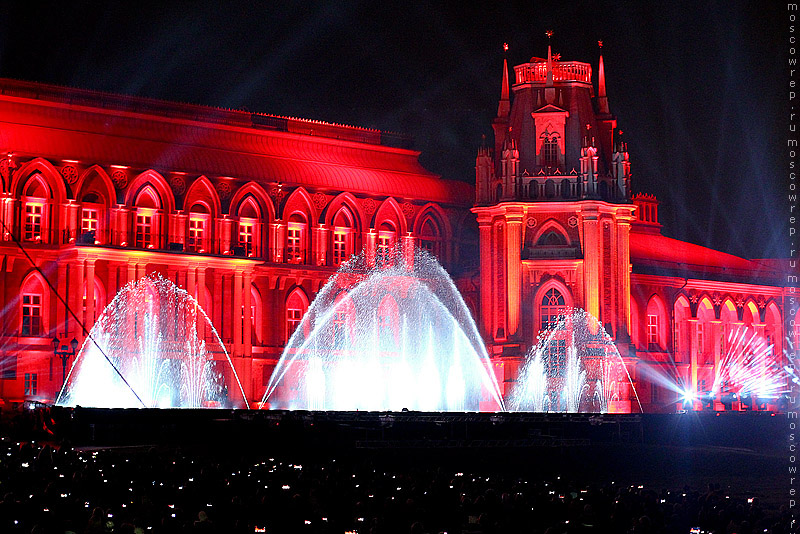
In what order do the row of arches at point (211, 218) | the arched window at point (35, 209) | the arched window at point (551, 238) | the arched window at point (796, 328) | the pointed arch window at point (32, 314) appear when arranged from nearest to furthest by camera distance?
1. the pointed arch window at point (32, 314)
2. the arched window at point (35, 209)
3. the row of arches at point (211, 218)
4. the arched window at point (551, 238)
5. the arched window at point (796, 328)

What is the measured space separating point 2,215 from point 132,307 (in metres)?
9.20

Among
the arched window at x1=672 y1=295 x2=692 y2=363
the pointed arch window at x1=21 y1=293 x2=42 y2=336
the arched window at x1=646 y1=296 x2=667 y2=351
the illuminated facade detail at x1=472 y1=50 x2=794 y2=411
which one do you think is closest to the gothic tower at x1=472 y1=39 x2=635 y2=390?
the illuminated facade detail at x1=472 y1=50 x2=794 y2=411

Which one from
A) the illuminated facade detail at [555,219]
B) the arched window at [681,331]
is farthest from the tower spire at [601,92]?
the arched window at [681,331]

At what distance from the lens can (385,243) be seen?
9894 cm

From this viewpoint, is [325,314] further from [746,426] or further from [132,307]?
[746,426]

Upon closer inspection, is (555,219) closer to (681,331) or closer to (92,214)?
(681,331)

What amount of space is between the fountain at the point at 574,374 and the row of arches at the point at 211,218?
13539mm

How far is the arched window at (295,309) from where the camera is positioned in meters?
95.2

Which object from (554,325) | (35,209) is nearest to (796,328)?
(554,325)

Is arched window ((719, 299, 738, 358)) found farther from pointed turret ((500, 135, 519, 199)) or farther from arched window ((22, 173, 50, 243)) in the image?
arched window ((22, 173, 50, 243))

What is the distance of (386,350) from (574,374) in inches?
498

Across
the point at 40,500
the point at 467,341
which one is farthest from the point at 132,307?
the point at 40,500

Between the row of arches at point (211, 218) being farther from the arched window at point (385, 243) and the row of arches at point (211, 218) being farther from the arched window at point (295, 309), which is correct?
the arched window at point (295, 309)

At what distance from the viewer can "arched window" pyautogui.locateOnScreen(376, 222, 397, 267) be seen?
322 ft
